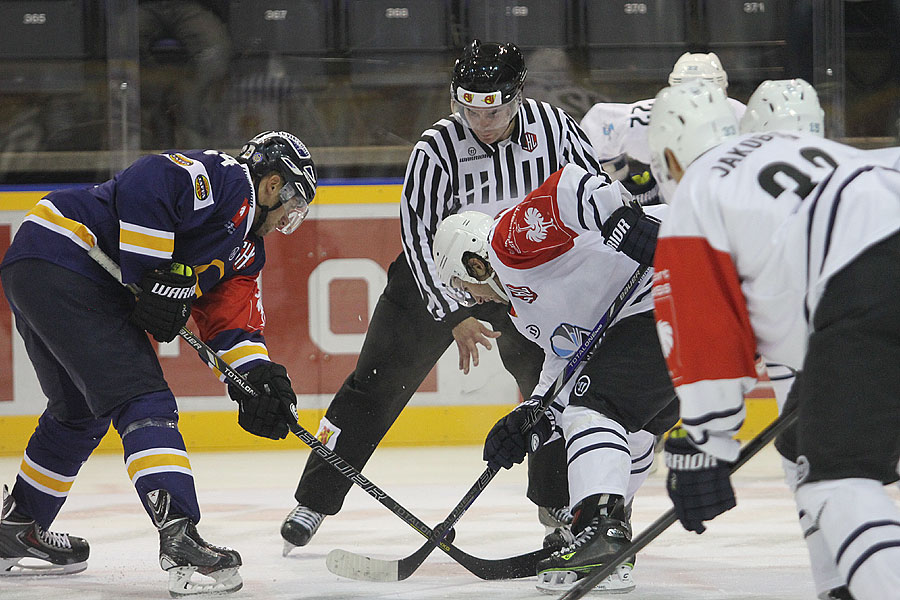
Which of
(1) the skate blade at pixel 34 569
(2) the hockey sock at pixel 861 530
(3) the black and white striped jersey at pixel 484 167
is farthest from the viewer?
(3) the black and white striped jersey at pixel 484 167

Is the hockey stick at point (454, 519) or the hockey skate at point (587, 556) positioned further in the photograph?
the hockey stick at point (454, 519)

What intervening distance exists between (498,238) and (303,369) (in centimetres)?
232

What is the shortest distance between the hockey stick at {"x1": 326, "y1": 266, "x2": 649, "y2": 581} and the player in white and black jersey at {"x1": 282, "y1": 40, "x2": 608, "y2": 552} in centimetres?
43

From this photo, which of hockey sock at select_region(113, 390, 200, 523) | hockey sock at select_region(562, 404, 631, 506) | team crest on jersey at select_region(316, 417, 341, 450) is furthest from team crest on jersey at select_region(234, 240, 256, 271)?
hockey sock at select_region(562, 404, 631, 506)

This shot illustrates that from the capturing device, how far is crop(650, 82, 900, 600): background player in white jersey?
Answer: 4.49ft

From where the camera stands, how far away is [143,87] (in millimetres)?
4789

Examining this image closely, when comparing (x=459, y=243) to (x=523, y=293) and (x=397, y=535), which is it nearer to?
(x=523, y=293)

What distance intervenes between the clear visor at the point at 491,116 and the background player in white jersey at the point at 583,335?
50 cm

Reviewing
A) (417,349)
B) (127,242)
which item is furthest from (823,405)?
(417,349)

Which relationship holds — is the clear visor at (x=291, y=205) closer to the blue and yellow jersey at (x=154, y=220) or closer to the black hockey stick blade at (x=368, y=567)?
the blue and yellow jersey at (x=154, y=220)

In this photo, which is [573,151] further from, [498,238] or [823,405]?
[823,405]

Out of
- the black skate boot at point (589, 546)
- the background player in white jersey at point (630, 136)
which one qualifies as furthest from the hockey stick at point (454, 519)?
the background player in white jersey at point (630, 136)

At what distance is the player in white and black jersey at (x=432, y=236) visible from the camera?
9.53 feet

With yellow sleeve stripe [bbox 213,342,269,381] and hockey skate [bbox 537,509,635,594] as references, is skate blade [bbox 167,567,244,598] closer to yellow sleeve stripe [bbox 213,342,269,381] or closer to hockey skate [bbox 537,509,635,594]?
yellow sleeve stripe [bbox 213,342,269,381]
